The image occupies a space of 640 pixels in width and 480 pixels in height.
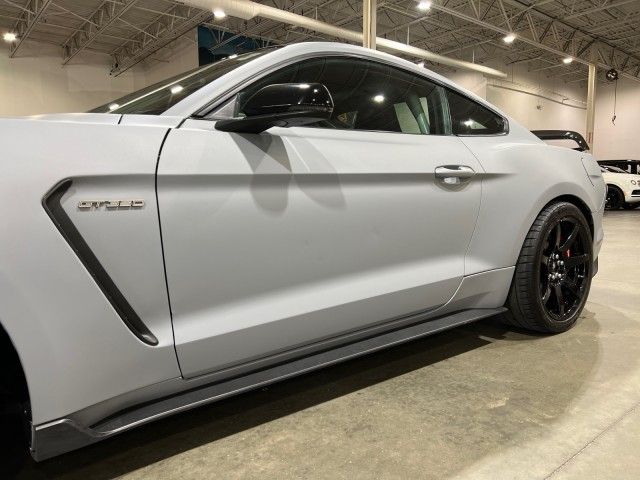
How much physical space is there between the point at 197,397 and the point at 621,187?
43.9ft

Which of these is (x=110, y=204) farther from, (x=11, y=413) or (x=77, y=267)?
(x=11, y=413)

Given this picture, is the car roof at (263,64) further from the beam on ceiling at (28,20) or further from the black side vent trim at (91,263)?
the beam on ceiling at (28,20)

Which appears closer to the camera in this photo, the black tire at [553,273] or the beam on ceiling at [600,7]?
the black tire at [553,273]

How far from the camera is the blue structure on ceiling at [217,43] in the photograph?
39.8 feet

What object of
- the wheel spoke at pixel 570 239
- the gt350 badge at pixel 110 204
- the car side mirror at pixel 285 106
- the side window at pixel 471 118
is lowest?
the wheel spoke at pixel 570 239

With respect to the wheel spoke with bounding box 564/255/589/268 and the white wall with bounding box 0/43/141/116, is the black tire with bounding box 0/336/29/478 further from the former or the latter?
the white wall with bounding box 0/43/141/116

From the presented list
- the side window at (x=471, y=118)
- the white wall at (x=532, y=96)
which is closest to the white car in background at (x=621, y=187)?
the white wall at (x=532, y=96)

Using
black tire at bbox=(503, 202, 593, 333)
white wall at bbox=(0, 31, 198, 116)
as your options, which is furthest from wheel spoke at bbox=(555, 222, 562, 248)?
white wall at bbox=(0, 31, 198, 116)

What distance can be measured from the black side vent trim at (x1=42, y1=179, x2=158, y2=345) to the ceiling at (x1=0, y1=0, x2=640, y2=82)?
1026 cm

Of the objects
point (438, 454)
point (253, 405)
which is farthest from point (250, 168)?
point (438, 454)

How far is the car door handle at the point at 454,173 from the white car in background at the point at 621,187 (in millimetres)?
11827

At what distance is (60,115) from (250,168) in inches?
23.3

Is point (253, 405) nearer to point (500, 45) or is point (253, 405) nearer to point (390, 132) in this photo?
point (390, 132)

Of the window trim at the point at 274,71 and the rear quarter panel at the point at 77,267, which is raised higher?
the window trim at the point at 274,71
